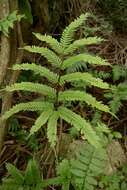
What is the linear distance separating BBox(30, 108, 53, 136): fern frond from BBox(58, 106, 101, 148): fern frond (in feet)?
0.34

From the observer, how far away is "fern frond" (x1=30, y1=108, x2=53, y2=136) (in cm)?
306

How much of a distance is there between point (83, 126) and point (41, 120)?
33 centimetres

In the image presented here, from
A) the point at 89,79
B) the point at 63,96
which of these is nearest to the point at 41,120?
the point at 63,96

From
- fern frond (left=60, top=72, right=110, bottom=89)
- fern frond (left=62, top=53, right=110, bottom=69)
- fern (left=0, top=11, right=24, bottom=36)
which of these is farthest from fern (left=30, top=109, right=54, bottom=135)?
fern (left=0, top=11, right=24, bottom=36)

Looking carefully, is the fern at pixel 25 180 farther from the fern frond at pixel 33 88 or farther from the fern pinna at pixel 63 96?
the fern frond at pixel 33 88

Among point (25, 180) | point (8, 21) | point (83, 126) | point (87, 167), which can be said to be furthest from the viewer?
point (8, 21)

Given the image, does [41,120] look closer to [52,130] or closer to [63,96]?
[52,130]

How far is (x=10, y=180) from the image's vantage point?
351 centimetres

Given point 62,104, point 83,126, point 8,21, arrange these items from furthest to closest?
point 62,104, point 8,21, point 83,126

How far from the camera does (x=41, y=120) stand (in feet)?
10.2

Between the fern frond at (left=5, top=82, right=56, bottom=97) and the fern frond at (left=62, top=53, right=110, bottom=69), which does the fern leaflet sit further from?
the fern frond at (left=62, top=53, right=110, bottom=69)

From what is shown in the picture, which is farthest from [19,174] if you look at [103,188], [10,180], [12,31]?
[12,31]

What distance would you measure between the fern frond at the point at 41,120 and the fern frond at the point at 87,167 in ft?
1.78

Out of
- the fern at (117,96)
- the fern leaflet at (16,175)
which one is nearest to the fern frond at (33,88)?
the fern leaflet at (16,175)
